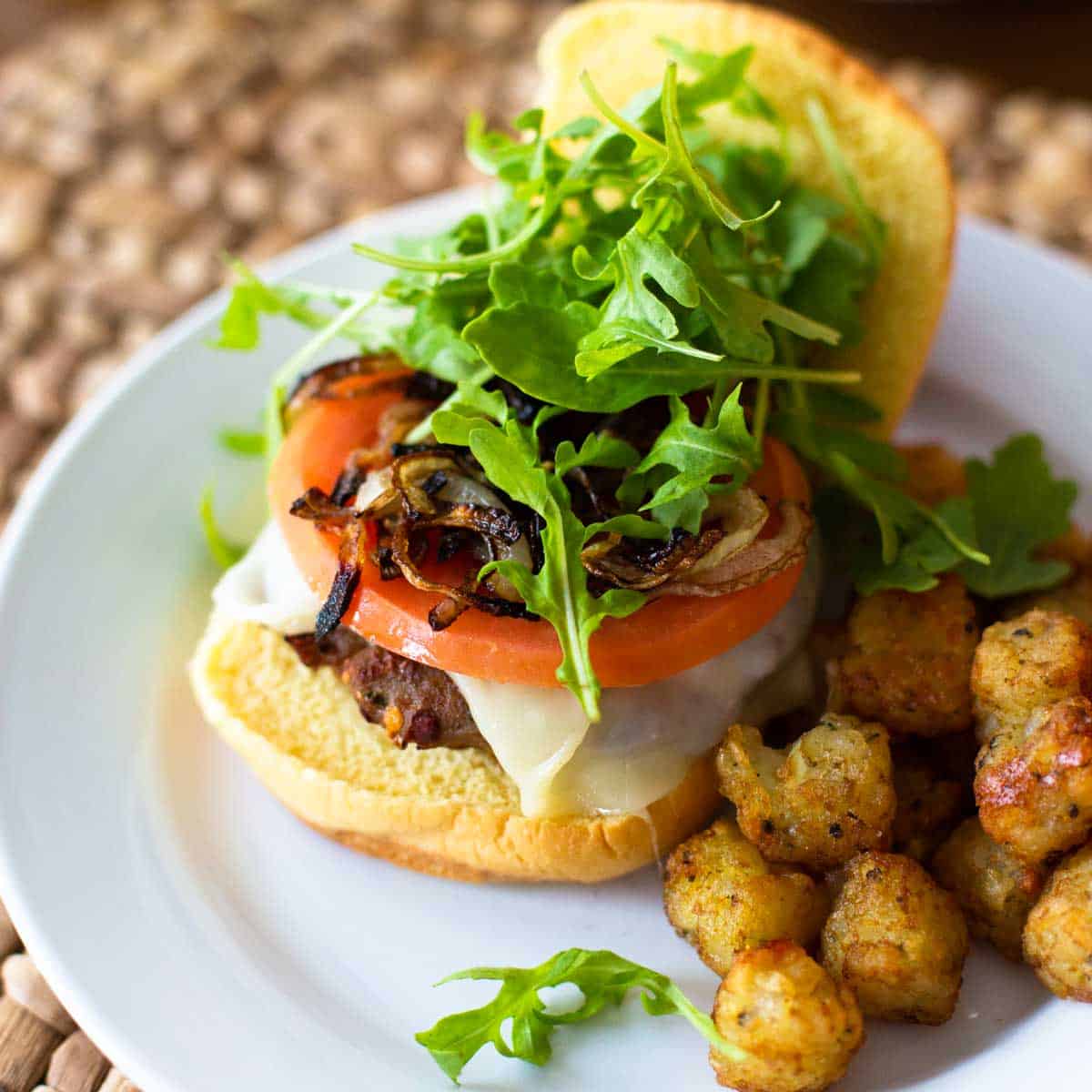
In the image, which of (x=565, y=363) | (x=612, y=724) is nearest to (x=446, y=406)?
(x=565, y=363)

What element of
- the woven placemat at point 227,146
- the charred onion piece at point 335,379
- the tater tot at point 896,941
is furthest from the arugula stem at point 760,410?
the woven placemat at point 227,146

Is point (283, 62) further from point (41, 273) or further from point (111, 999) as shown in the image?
point (111, 999)

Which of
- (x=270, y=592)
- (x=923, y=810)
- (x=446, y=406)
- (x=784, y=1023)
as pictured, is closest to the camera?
(x=784, y=1023)

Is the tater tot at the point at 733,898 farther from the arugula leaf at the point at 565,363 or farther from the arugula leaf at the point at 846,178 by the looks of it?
the arugula leaf at the point at 846,178

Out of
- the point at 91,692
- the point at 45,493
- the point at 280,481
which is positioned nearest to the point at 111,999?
the point at 91,692

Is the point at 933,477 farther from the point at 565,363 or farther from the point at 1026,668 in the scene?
the point at 565,363
